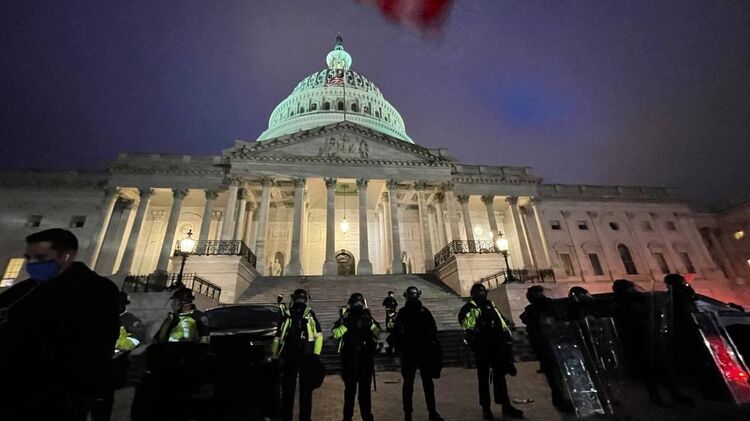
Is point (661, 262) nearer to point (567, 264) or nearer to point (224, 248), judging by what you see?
point (567, 264)

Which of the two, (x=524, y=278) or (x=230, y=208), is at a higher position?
(x=230, y=208)

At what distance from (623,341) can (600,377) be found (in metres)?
1.42

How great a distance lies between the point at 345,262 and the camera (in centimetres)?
3075

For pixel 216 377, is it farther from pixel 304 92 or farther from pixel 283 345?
pixel 304 92

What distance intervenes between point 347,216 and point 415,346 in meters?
26.9

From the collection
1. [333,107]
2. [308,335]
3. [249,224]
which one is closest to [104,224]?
[249,224]

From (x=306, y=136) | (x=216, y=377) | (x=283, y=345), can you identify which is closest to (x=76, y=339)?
(x=216, y=377)

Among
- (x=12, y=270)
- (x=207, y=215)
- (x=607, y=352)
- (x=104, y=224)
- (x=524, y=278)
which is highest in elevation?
(x=207, y=215)

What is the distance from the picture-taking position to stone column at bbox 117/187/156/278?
22.3 meters

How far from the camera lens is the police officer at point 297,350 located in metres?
4.63

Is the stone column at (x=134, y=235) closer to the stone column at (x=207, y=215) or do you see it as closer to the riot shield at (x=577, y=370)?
the stone column at (x=207, y=215)

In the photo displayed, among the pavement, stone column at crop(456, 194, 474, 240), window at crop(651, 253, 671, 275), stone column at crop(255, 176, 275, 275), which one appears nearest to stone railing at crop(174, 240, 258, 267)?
stone column at crop(255, 176, 275, 275)

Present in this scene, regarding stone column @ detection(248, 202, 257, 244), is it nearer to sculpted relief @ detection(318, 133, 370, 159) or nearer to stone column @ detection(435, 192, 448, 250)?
sculpted relief @ detection(318, 133, 370, 159)

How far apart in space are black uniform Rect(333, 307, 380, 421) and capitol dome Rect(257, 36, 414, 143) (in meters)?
41.6
